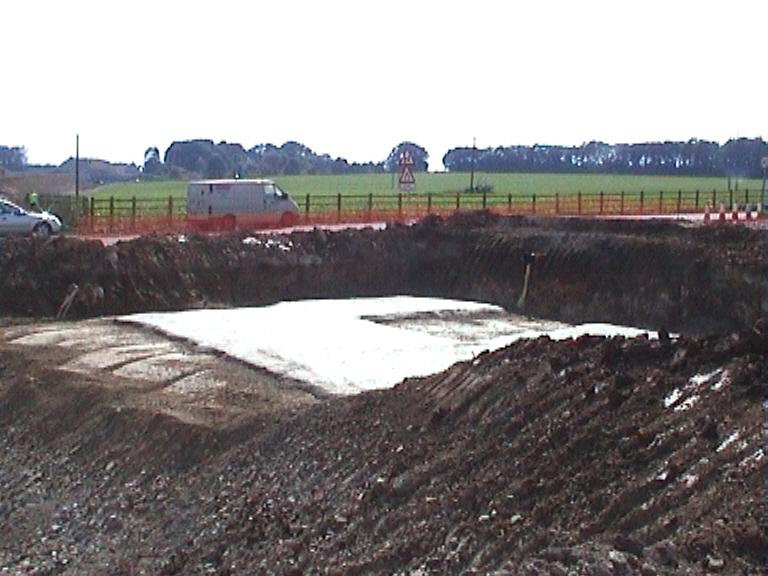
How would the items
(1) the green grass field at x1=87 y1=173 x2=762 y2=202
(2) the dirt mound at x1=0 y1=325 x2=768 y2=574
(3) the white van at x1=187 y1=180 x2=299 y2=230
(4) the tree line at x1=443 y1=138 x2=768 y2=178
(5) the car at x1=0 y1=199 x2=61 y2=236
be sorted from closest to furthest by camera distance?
(2) the dirt mound at x1=0 y1=325 x2=768 y2=574 → (5) the car at x1=0 y1=199 x2=61 y2=236 → (3) the white van at x1=187 y1=180 x2=299 y2=230 → (1) the green grass field at x1=87 y1=173 x2=762 y2=202 → (4) the tree line at x1=443 y1=138 x2=768 y2=178

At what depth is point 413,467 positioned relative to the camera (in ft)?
35.3

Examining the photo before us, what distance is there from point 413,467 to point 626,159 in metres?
93.5

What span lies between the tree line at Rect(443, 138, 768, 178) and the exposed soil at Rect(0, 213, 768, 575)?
64012mm

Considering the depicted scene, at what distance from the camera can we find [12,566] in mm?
12055

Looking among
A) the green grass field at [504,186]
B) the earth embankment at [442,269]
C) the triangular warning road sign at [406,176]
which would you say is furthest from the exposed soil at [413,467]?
the green grass field at [504,186]

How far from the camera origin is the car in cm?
3191

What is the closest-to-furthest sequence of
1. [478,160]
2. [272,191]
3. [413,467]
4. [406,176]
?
[413,467] → [406,176] → [272,191] → [478,160]

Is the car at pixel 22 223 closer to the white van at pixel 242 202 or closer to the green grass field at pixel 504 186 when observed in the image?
the white van at pixel 242 202

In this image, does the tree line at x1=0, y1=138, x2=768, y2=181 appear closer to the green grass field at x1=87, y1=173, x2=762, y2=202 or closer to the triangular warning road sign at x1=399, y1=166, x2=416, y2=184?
the green grass field at x1=87, y1=173, x2=762, y2=202

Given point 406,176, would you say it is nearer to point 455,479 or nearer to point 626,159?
point 455,479

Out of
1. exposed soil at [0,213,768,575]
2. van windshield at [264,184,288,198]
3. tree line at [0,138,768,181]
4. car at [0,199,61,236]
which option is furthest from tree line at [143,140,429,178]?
exposed soil at [0,213,768,575]

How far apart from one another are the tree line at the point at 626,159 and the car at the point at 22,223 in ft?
161

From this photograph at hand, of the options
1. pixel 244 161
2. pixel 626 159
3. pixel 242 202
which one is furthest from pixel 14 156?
pixel 242 202

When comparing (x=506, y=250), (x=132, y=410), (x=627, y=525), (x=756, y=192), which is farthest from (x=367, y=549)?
(x=756, y=192)
